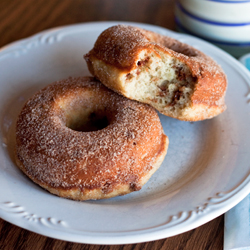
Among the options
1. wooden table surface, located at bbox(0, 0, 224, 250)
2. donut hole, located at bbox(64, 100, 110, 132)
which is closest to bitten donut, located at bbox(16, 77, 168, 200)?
donut hole, located at bbox(64, 100, 110, 132)

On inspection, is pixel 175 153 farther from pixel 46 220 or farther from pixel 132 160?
pixel 46 220

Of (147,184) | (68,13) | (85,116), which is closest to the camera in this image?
(147,184)

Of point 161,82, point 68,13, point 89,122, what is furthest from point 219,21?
point 68,13

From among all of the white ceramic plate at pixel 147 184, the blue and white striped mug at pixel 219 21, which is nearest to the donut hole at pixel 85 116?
the white ceramic plate at pixel 147 184

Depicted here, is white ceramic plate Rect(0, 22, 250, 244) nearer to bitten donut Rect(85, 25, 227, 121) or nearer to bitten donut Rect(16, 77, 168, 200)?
bitten donut Rect(16, 77, 168, 200)

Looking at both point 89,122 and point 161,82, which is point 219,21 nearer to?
point 161,82
